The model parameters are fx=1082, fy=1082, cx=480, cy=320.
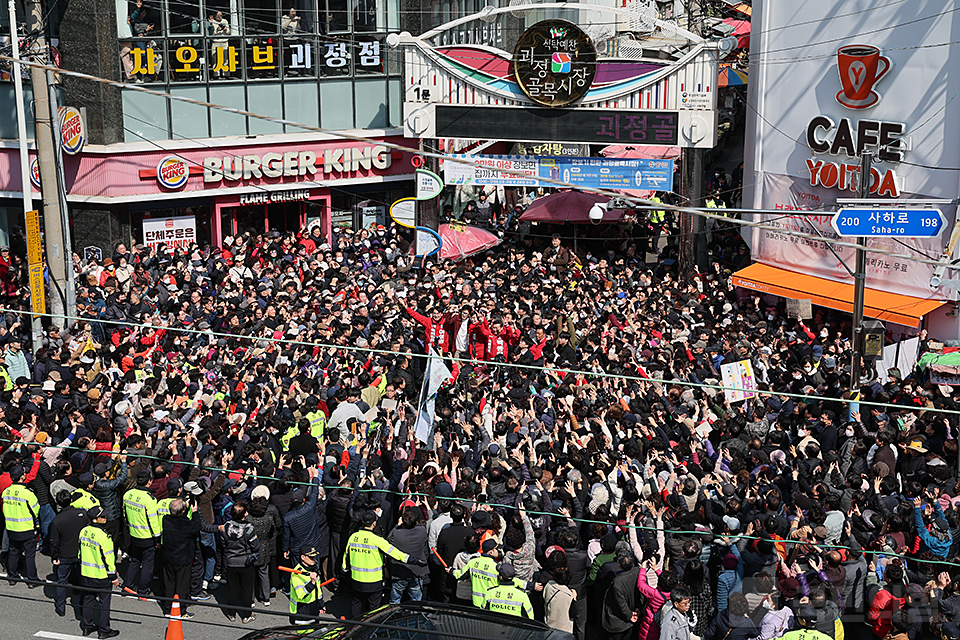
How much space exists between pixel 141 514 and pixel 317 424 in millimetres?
3025

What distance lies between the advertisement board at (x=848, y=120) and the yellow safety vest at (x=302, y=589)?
11302mm

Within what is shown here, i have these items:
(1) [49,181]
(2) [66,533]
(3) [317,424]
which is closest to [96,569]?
(2) [66,533]

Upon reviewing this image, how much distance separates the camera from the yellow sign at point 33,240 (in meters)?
18.8

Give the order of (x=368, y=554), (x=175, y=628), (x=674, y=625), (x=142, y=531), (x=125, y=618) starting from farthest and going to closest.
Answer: (x=125, y=618) → (x=142, y=531) → (x=368, y=554) → (x=175, y=628) → (x=674, y=625)

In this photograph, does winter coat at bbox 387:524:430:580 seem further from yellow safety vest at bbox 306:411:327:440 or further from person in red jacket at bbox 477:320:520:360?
person in red jacket at bbox 477:320:520:360

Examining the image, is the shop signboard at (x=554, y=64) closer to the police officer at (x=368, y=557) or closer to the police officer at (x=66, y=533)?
the police officer at (x=368, y=557)

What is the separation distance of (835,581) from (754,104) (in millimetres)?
14650

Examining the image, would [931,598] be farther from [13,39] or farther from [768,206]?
[13,39]

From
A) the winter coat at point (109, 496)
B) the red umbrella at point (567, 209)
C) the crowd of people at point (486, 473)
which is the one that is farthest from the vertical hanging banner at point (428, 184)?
the winter coat at point (109, 496)

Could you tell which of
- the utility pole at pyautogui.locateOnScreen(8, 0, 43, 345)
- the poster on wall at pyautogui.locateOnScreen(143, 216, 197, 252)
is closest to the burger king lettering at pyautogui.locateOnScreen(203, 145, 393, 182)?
the poster on wall at pyautogui.locateOnScreen(143, 216, 197, 252)

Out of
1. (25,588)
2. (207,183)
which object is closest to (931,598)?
(25,588)

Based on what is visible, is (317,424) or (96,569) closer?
(96,569)

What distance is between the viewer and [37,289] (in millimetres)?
19031

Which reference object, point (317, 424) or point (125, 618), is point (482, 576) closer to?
point (125, 618)
